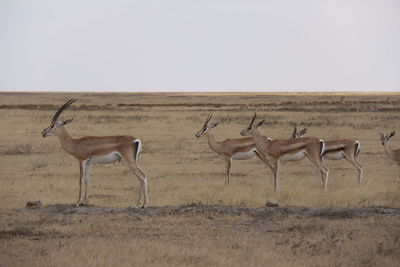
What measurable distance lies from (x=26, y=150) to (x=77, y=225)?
1323 centimetres

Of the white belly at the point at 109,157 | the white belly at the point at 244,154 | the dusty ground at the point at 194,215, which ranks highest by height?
the white belly at the point at 244,154

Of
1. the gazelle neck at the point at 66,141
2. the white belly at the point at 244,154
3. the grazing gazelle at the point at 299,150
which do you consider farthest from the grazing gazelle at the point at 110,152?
the white belly at the point at 244,154

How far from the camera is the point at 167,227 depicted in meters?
10.8

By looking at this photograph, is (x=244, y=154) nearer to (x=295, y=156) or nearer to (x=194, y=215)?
(x=295, y=156)

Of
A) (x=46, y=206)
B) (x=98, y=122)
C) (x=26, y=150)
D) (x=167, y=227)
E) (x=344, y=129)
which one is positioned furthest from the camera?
(x=98, y=122)

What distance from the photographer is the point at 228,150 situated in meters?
17.5

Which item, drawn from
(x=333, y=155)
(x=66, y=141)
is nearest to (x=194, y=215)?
(x=66, y=141)

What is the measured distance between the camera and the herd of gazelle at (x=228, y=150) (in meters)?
13.3

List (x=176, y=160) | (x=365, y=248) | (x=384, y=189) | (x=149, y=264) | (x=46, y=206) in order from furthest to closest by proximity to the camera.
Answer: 1. (x=176, y=160)
2. (x=384, y=189)
3. (x=46, y=206)
4. (x=365, y=248)
5. (x=149, y=264)

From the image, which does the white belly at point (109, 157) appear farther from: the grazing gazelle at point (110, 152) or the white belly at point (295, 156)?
the white belly at point (295, 156)

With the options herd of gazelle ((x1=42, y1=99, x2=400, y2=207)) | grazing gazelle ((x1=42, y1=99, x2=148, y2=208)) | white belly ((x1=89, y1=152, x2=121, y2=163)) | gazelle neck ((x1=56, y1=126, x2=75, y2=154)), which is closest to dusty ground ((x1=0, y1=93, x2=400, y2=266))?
herd of gazelle ((x1=42, y1=99, x2=400, y2=207))

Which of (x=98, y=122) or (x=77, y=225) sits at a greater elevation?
(x=98, y=122)

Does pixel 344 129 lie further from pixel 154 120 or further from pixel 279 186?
pixel 279 186

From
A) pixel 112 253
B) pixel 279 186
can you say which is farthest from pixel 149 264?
pixel 279 186
